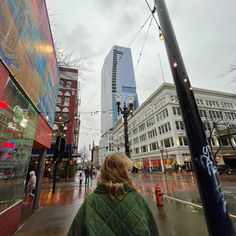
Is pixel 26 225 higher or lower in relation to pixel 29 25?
lower

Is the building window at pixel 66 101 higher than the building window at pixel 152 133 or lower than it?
higher

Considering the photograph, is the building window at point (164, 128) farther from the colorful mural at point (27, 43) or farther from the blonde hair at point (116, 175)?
the blonde hair at point (116, 175)

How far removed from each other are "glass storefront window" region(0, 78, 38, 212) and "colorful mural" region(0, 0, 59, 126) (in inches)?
22.4

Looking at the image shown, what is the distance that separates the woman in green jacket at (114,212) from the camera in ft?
4.27

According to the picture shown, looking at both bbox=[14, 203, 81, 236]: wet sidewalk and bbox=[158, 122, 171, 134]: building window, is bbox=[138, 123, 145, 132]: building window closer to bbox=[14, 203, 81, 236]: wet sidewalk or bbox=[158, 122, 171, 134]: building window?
bbox=[158, 122, 171, 134]: building window

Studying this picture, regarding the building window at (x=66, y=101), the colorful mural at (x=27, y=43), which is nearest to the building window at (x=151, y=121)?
the building window at (x=66, y=101)

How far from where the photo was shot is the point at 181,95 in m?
3.78

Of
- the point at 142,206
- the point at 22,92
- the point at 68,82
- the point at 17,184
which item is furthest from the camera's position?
A: the point at 68,82

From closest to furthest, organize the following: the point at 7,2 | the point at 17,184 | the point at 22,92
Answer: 1. the point at 7,2
2. the point at 22,92
3. the point at 17,184

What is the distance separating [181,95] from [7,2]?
5192mm

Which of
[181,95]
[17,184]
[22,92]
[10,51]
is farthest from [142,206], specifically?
[17,184]

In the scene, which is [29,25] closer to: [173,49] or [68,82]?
[173,49]

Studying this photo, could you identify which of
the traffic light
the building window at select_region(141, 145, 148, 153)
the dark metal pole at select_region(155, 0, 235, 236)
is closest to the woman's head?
the dark metal pole at select_region(155, 0, 235, 236)

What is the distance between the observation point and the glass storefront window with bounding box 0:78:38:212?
4.14m
